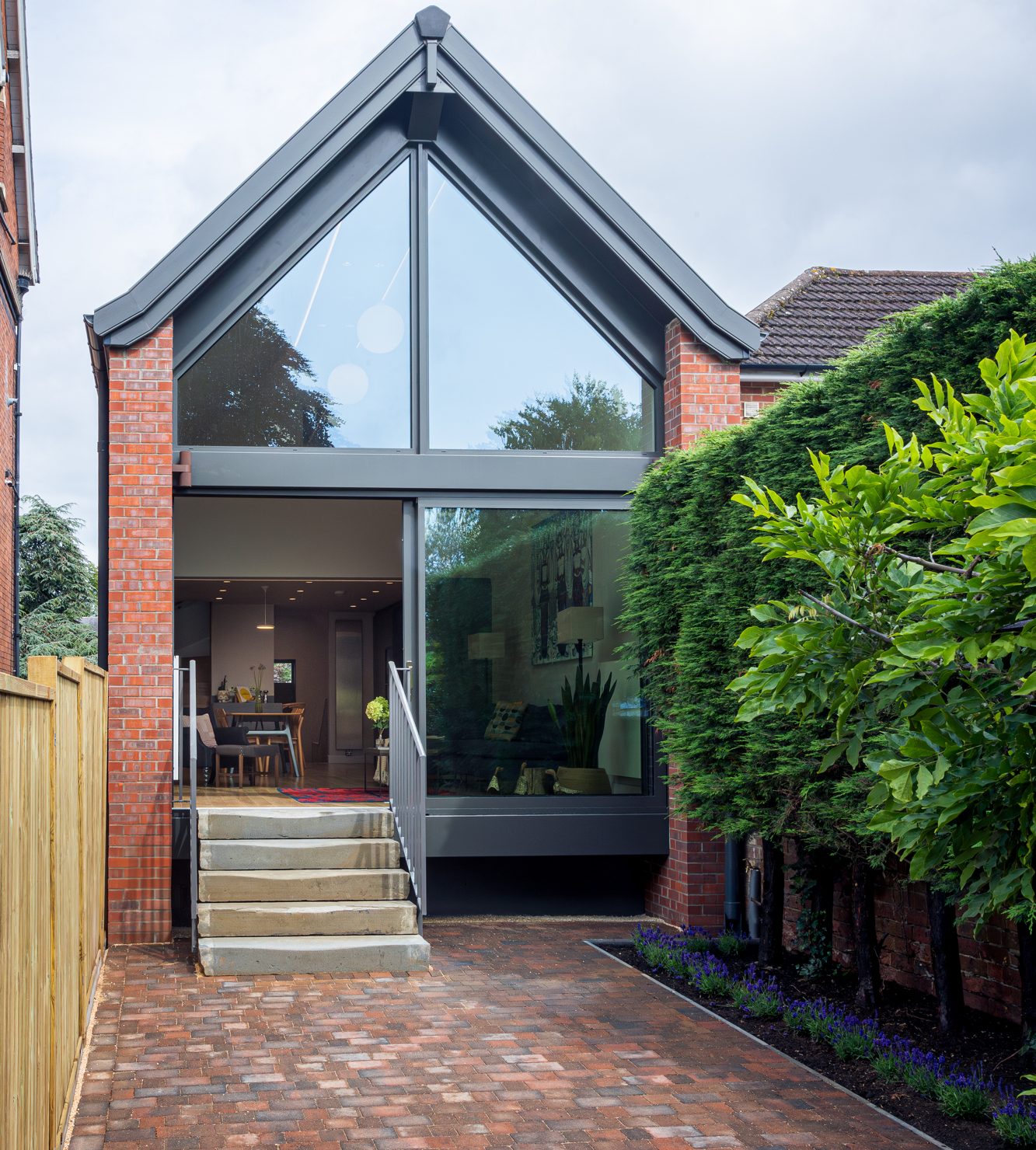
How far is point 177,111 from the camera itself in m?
43.7

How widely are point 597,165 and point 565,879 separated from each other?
208 inches

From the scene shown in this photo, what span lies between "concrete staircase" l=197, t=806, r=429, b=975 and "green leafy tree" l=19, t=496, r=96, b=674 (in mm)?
23443

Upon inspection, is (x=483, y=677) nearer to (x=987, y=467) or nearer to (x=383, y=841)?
(x=383, y=841)

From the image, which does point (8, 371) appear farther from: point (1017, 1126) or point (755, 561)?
point (1017, 1126)

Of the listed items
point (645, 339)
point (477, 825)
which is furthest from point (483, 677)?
point (645, 339)

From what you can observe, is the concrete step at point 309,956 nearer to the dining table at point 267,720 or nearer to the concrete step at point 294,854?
the concrete step at point 294,854

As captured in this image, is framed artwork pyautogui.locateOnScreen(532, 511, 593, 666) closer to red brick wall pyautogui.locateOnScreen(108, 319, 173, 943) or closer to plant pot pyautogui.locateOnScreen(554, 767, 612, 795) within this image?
plant pot pyautogui.locateOnScreen(554, 767, 612, 795)

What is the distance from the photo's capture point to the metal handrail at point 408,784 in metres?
7.51

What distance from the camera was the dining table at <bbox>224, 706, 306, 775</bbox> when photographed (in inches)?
586

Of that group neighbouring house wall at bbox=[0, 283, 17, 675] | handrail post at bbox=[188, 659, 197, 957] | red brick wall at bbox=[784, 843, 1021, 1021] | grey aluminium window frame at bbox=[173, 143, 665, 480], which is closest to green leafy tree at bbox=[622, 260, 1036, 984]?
red brick wall at bbox=[784, 843, 1021, 1021]

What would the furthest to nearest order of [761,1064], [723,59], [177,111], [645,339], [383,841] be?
1. [177,111]
2. [723,59]
3. [645,339]
4. [383,841]
5. [761,1064]

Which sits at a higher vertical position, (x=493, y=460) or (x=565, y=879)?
(x=493, y=460)

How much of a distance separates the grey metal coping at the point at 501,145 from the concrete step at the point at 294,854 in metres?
3.44

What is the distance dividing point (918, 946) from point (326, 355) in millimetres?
5566
